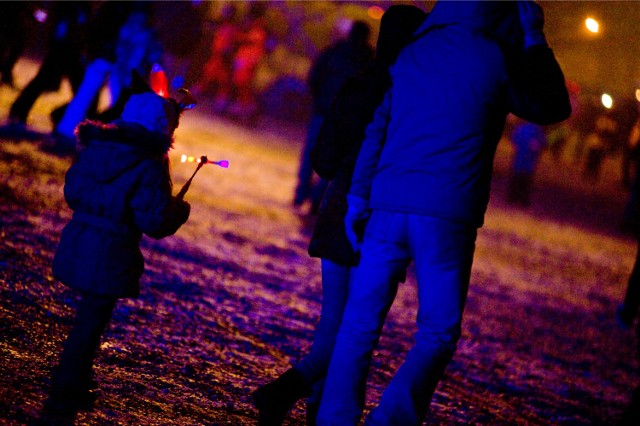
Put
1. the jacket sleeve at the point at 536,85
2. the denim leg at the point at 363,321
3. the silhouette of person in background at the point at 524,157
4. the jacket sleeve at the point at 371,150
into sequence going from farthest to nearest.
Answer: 1. the silhouette of person in background at the point at 524,157
2. the jacket sleeve at the point at 371,150
3. the denim leg at the point at 363,321
4. the jacket sleeve at the point at 536,85

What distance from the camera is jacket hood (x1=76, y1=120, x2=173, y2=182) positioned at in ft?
9.85

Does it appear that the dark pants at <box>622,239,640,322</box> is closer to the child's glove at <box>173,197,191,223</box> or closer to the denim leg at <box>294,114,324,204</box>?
the denim leg at <box>294,114,324,204</box>

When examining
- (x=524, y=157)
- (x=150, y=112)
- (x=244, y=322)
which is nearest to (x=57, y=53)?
(x=244, y=322)

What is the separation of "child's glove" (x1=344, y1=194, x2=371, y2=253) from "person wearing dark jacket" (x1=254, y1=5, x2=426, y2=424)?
0.04 metres

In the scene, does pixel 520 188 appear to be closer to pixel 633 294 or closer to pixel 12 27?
pixel 633 294

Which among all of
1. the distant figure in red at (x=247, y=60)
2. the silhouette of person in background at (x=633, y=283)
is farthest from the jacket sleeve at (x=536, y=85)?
the distant figure in red at (x=247, y=60)

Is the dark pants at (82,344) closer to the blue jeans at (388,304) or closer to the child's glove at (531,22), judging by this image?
the blue jeans at (388,304)

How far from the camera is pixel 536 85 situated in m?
2.93

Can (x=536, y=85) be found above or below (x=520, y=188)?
below

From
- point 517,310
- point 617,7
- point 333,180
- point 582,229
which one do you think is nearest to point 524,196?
point 582,229

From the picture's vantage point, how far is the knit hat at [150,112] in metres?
3.17

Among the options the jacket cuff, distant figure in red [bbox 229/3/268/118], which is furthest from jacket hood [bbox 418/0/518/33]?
distant figure in red [bbox 229/3/268/118]

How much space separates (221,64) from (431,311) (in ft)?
54.0

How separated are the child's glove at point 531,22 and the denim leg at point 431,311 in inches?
33.6
